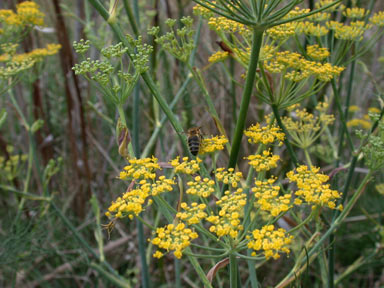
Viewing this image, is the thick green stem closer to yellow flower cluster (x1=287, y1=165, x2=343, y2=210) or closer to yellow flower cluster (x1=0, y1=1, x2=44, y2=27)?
yellow flower cluster (x1=287, y1=165, x2=343, y2=210)

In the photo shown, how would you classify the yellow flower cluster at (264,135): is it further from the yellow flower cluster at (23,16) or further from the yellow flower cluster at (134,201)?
the yellow flower cluster at (23,16)

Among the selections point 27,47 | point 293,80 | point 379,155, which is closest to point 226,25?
point 293,80

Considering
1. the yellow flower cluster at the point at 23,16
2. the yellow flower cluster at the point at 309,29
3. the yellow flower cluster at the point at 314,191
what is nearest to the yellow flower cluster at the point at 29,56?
the yellow flower cluster at the point at 23,16

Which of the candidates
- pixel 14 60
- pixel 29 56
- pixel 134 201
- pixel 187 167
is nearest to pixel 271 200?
pixel 187 167

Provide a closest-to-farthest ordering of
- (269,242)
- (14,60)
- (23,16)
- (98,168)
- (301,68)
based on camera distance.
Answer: (269,242) < (301,68) < (14,60) < (23,16) < (98,168)

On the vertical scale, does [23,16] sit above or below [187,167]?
above

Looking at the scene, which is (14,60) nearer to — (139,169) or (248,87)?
(139,169)
